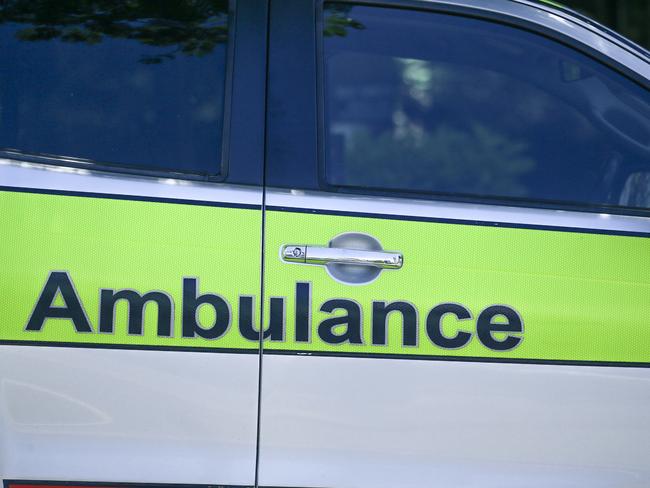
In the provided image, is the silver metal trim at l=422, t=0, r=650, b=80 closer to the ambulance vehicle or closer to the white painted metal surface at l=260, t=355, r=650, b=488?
the ambulance vehicle

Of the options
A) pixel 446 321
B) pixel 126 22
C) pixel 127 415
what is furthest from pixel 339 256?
pixel 126 22

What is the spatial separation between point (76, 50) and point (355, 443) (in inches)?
40.7

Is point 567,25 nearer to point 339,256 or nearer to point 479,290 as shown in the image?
point 479,290

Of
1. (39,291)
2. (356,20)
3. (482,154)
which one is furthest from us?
(482,154)

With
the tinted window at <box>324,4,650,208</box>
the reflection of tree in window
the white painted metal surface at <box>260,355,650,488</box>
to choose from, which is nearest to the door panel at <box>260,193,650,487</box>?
the white painted metal surface at <box>260,355,650,488</box>

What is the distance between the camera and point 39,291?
66.1 inches

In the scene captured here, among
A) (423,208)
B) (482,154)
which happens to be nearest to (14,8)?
(423,208)

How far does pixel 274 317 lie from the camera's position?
5.61 feet

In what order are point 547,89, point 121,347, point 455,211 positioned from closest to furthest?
1. point 121,347
2. point 455,211
3. point 547,89

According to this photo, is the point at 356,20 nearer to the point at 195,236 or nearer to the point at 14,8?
the point at 195,236

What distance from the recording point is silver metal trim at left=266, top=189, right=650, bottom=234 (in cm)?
177

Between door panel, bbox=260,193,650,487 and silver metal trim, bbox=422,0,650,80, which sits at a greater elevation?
silver metal trim, bbox=422,0,650,80

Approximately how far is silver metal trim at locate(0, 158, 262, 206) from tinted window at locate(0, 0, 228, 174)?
40mm

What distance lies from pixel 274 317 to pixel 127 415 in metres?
0.36
